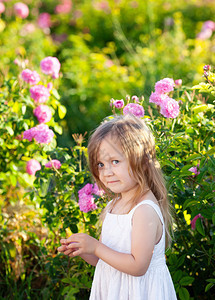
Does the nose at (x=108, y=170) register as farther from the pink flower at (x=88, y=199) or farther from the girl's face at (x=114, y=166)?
the pink flower at (x=88, y=199)

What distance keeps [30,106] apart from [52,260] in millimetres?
1014

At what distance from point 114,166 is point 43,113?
1226 millimetres

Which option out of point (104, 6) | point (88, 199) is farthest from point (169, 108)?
point (104, 6)

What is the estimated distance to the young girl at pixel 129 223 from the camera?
1575 mm

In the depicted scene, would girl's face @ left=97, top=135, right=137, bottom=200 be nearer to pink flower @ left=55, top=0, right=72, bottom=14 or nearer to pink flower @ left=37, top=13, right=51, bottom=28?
pink flower @ left=37, top=13, right=51, bottom=28

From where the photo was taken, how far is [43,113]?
2.76 m

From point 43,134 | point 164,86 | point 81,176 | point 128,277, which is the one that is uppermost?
point 164,86

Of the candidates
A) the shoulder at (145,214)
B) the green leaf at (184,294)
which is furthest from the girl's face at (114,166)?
the green leaf at (184,294)

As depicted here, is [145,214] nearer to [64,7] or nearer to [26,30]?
[26,30]

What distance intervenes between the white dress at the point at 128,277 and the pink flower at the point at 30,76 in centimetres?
139

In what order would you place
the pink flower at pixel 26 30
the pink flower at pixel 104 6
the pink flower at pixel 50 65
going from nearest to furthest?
1. the pink flower at pixel 50 65
2. the pink flower at pixel 26 30
3. the pink flower at pixel 104 6

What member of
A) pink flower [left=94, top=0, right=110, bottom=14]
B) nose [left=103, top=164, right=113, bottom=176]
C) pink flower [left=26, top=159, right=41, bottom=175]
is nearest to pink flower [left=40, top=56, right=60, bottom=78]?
pink flower [left=26, top=159, right=41, bottom=175]

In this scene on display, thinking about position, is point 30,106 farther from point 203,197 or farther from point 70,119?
point 70,119

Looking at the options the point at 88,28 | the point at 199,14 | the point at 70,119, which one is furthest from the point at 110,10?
the point at 70,119
